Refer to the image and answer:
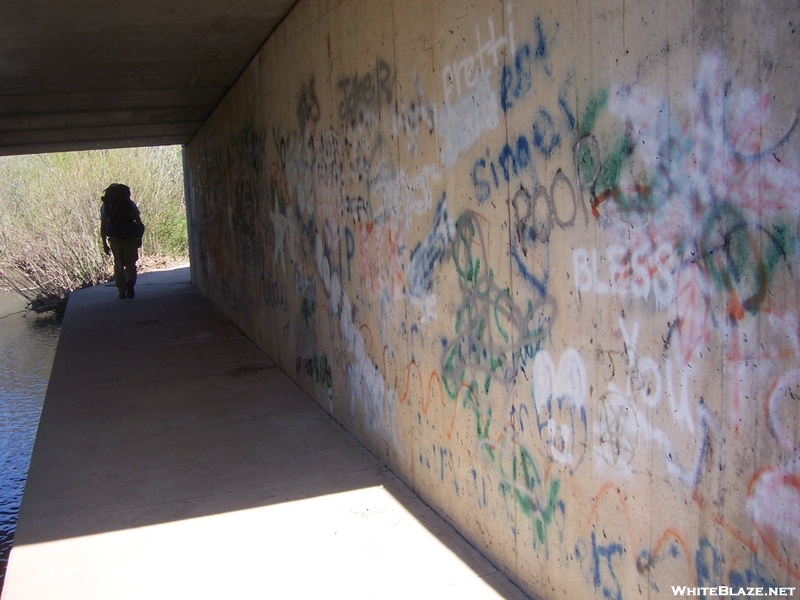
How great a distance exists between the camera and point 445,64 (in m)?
3.46

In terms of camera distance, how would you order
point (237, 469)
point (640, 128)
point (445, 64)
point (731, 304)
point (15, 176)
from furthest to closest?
point (15, 176) → point (237, 469) → point (445, 64) → point (640, 128) → point (731, 304)

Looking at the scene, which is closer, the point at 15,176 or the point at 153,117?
the point at 153,117

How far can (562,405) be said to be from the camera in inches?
109

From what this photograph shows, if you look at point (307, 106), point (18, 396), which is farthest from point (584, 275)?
point (18, 396)

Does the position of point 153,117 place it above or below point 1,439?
above

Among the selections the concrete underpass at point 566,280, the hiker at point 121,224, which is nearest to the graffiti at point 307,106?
the concrete underpass at point 566,280

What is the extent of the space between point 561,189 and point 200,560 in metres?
2.38

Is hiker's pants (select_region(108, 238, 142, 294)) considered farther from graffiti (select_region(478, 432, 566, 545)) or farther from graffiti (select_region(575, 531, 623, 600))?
graffiti (select_region(575, 531, 623, 600))

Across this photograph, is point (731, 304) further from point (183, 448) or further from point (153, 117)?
point (153, 117)

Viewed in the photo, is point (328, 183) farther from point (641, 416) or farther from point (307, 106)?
point (641, 416)

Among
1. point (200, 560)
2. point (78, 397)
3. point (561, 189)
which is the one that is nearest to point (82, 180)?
point (78, 397)

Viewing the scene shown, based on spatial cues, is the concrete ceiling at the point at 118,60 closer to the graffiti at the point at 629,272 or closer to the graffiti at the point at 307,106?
the graffiti at the point at 307,106

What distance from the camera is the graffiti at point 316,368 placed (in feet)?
18.8

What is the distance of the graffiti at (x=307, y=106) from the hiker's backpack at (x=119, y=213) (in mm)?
7400
